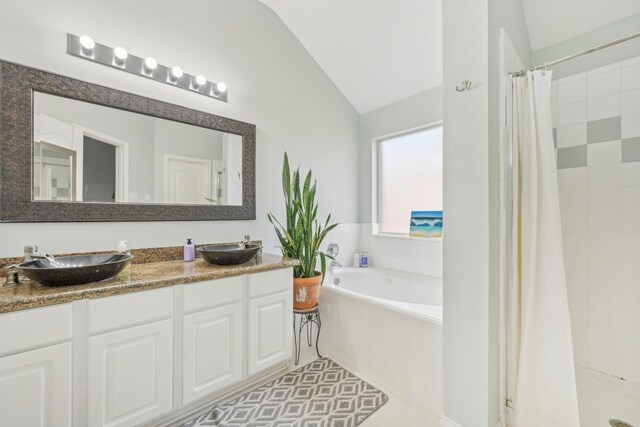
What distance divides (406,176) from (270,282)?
1917mm

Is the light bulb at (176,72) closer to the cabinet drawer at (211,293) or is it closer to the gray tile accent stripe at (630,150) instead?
the cabinet drawer at (211,293)

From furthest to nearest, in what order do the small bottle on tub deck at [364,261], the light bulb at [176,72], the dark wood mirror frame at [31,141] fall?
1. the small bottle on tub deck at [364,261]
2. the light bulb at [176,72]
3. the dark wood mirror frame at [31,141]

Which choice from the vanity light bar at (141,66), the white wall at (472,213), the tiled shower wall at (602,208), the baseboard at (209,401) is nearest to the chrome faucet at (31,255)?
the baseboard at (209,401)

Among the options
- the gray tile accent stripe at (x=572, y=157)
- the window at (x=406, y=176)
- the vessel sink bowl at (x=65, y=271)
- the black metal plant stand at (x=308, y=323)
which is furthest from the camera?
the window at (x=406, y=176)

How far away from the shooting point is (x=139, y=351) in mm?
1408

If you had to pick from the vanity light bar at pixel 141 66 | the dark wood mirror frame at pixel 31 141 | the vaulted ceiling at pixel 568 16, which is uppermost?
the vaulted ceiling at pixel 568 16

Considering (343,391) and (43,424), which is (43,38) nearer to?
(43,424)

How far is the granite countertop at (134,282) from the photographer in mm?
1150

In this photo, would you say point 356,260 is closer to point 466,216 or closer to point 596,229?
point 466,216

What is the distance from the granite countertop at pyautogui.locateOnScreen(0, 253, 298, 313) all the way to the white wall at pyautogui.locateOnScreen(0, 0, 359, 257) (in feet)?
1.01

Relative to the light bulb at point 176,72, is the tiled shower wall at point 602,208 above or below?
below

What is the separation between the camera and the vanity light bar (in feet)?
5.53

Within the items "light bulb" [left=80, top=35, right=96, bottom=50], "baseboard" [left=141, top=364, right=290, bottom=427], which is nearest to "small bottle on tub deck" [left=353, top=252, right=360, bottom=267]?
"baseboard" [left=141, top=364, right=290, bottom=427]

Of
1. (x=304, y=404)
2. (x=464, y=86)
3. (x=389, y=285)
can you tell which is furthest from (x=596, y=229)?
(x=304, y=404)
